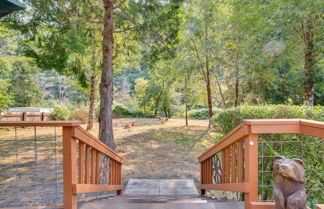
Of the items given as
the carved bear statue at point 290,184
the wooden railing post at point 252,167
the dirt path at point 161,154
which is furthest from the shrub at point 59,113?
the carved bear statue at point 290,184

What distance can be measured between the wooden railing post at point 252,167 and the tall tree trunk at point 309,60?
4.56 m

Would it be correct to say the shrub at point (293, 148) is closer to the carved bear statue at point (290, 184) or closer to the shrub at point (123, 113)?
the carved bear statue at point (290, 184)

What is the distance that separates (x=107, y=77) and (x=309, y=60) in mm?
5599

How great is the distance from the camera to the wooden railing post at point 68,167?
5.92ft

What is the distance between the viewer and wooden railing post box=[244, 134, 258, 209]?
1.75 metres

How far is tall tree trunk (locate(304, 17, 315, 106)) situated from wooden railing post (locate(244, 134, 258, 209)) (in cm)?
456

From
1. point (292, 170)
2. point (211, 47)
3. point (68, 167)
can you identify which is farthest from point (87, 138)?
point (211, 47)

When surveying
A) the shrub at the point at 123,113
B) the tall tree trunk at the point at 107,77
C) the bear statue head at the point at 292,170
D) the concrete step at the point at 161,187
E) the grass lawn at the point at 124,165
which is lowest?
the concrete step at the point at 161,187

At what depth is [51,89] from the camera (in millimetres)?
30234

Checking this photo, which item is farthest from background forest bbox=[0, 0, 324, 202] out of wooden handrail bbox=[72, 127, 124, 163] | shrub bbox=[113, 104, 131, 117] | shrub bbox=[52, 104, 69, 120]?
shrub bbox=[113, 104, 131, 117]

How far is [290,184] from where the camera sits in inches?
58.4

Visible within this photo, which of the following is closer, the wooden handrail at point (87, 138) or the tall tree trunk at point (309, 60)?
the wooden handrail at point (87, 138)

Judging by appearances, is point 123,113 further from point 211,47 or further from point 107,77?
point 107,77

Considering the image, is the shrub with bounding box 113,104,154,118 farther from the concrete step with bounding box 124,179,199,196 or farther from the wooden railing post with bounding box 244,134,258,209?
the wooden railing post with bounding box 244,134,258,209
